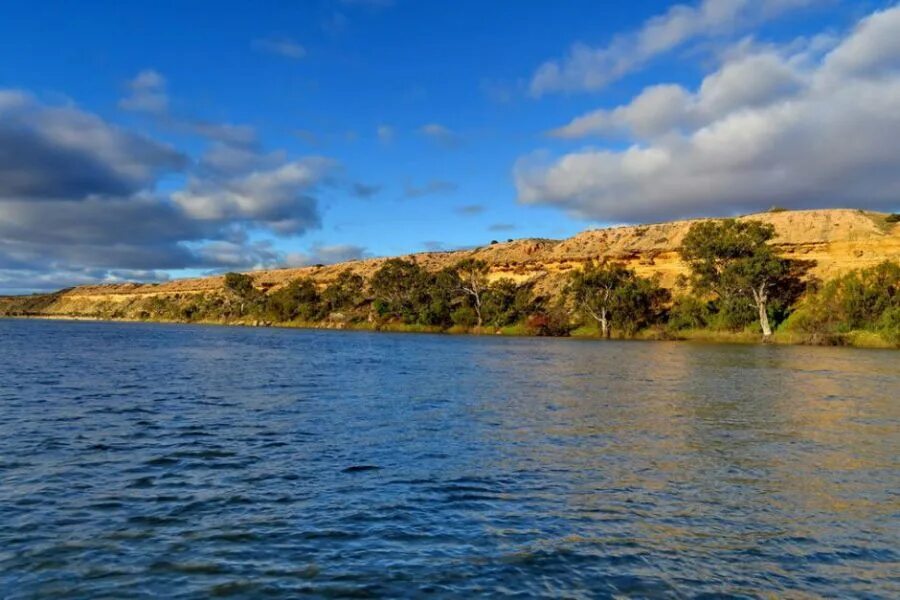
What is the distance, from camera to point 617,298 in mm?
99188

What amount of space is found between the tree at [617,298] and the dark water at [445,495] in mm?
71635

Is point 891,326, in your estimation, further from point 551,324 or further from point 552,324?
point 551,324

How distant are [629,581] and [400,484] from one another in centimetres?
572

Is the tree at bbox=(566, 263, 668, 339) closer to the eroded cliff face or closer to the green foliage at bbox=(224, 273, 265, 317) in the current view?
the eroded cliff face

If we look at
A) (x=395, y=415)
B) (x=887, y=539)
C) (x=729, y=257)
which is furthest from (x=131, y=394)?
(x=729, y=257)

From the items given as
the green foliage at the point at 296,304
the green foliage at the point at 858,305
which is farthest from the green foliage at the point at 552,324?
the green foliage at the point at 296,304

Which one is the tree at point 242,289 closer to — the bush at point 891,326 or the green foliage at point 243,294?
the green foliage at point 243,294

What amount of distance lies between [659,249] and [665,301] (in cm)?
3556

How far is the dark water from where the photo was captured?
8.87 meters

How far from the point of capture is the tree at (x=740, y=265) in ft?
273

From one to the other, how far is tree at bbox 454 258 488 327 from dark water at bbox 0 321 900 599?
90.5 m

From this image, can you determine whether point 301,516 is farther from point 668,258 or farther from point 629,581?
point 668,258

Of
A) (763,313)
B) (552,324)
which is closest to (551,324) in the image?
(552,324)

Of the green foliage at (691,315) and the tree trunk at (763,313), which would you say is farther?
the green foliage at (691,315)
